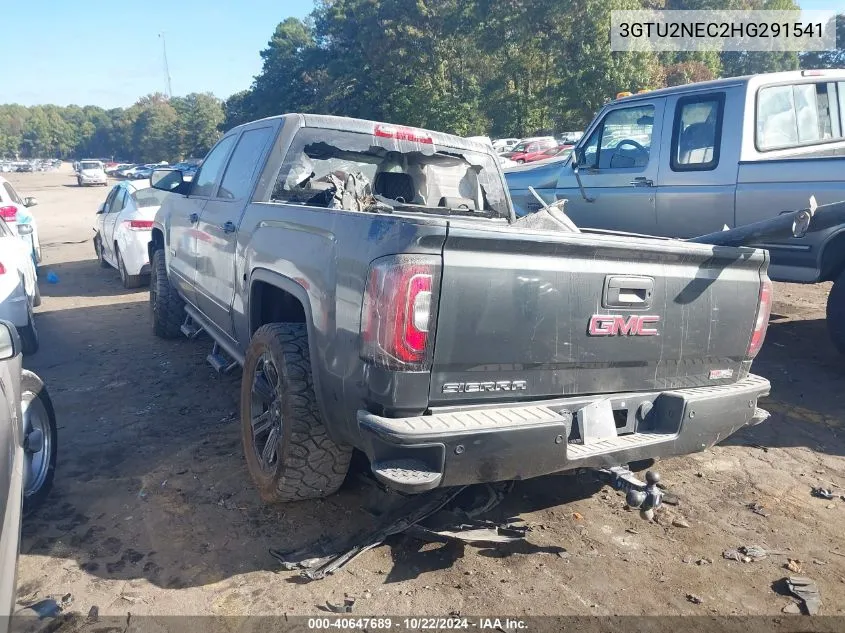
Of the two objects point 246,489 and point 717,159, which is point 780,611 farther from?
point 717,159

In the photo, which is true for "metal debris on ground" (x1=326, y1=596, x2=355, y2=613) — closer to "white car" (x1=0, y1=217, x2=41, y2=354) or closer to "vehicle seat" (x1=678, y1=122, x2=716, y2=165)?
"white car" (x1=0, y1=217, x2=41, y2=354)

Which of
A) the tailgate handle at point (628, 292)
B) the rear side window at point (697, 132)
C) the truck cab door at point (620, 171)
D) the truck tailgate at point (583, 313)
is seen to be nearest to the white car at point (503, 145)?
the truck cab door at point (620, 171)

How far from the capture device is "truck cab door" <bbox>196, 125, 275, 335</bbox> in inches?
167

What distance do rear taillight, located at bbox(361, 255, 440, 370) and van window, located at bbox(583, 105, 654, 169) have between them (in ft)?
15.8

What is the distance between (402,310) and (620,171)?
4.99 metres

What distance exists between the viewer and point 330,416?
2953 millimetres

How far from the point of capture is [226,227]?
14.1ft

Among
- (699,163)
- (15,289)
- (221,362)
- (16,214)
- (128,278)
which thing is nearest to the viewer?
(221,362)

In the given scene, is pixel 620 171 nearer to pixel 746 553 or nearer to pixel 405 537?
pixel 746 553

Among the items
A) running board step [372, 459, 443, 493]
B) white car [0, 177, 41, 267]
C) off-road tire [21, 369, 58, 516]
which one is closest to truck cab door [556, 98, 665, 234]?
running board step [372, 459, 443, 493]

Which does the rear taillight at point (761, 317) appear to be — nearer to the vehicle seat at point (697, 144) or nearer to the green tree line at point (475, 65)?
the vehicle seat at point (697, 144)

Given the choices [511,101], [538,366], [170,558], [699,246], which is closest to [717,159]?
[699,246]

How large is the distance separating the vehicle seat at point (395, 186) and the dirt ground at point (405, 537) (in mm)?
1954

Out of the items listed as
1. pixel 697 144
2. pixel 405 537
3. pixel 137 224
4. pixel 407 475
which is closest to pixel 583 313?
pixel 407 475
